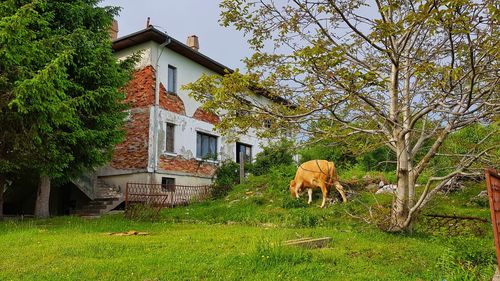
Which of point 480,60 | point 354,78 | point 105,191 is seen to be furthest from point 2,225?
point 480,60

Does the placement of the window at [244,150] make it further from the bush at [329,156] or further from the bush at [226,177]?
the bush at [226,177]

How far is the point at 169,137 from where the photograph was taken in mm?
20359

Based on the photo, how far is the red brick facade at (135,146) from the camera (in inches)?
751

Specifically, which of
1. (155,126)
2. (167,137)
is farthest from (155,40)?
(167,137)

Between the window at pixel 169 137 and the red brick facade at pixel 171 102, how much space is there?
764 millimetres

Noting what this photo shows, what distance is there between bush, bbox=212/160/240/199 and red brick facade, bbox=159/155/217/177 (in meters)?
0.72

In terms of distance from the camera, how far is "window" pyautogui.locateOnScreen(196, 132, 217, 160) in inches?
872

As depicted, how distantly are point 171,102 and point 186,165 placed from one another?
9.81 ft

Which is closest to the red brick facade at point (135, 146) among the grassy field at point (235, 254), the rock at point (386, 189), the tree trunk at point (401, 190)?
the grassy field at point (235, 254)

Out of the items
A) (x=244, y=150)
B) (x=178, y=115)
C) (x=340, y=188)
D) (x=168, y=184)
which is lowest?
(x=340, y=188)

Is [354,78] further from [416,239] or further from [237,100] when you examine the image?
[416,239]

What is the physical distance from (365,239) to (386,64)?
10.9 feet

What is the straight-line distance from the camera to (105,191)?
61.4 ft

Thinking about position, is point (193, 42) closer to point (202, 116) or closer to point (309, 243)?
point (202, 116)
